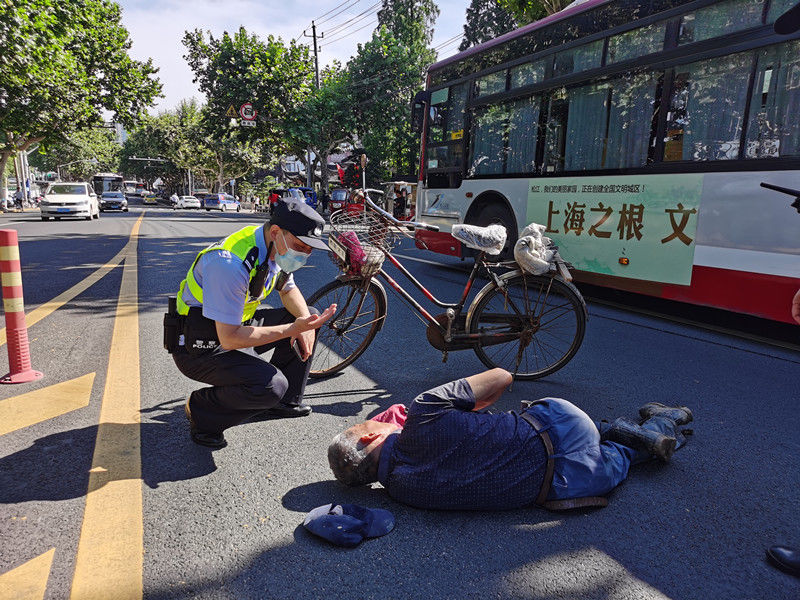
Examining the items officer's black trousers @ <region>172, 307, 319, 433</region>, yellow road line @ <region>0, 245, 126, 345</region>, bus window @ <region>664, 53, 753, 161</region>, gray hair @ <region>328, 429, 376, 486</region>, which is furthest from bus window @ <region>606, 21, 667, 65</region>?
yellow road line @ <region>0, 245, 126, 345</region>

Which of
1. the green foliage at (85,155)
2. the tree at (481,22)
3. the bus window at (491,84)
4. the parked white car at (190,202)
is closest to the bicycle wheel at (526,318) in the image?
the bus window at (491,84)

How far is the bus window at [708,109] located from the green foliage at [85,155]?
2323 inches

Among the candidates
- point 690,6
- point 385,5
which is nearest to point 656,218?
point 690,6

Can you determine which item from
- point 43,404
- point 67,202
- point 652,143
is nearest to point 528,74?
point 652,143

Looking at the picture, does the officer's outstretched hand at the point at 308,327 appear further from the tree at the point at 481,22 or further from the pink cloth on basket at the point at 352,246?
the tree at the point at 481,22

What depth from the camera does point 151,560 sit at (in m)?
1.93

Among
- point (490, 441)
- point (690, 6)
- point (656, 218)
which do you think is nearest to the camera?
point (490, 441)

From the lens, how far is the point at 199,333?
268 centimetres

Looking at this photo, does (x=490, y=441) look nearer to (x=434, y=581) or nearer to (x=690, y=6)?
(x=434, y=581)

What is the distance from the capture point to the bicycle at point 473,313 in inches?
152

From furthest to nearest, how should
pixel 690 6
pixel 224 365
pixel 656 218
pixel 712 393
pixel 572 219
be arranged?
pixel 572 219 → pixel 656 218 → pixel 690 6 → pixel 712 393 → pixel 224 365

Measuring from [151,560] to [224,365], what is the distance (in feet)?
3.19

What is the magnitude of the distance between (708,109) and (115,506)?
597 centimetres

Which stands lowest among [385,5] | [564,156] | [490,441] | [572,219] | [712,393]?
[712,393]
